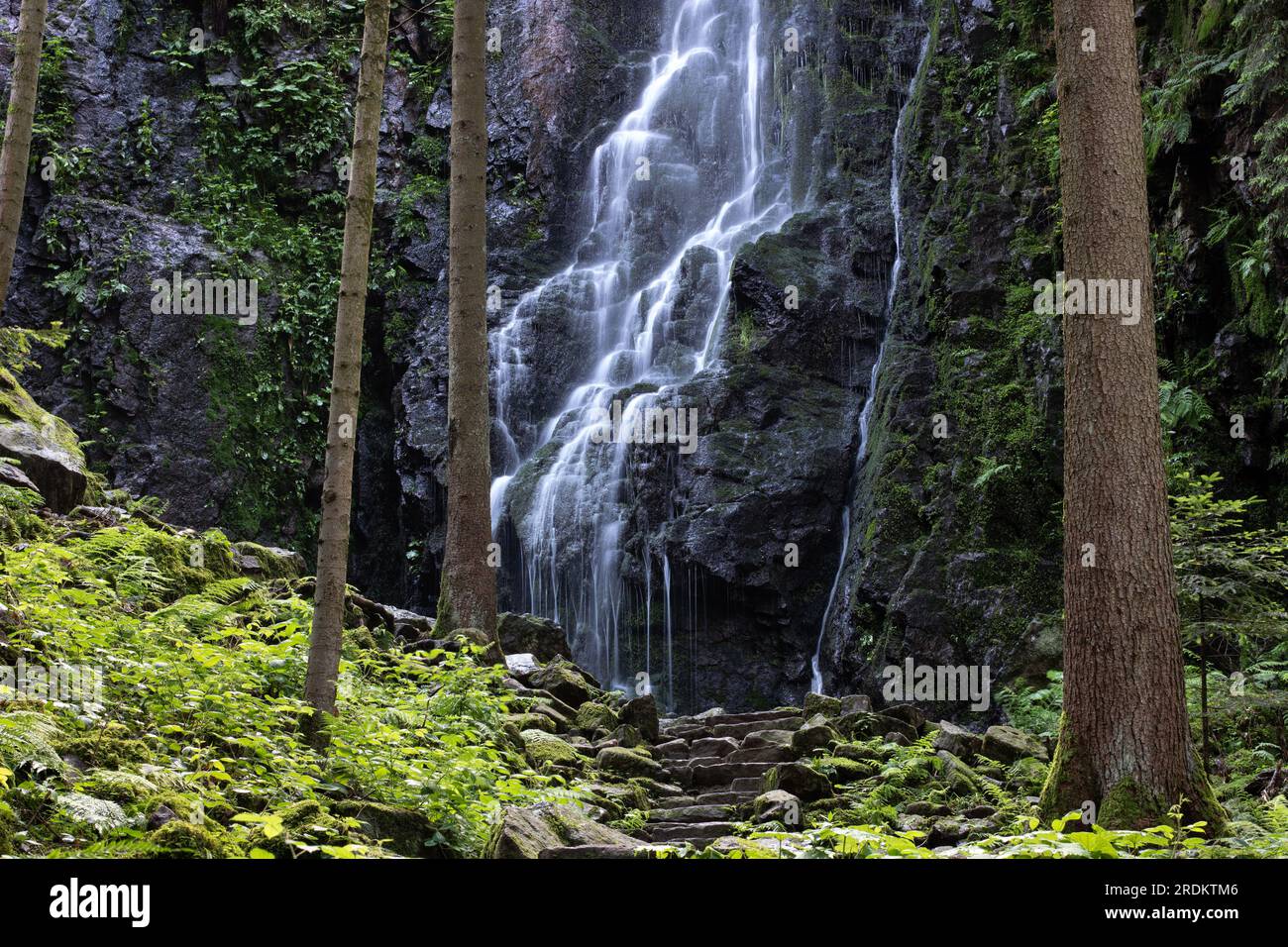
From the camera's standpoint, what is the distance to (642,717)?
31.4ft

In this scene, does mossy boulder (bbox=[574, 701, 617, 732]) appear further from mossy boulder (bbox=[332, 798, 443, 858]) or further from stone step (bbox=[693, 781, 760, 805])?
mossy boulder (bbox=[332, 798, 443, 858])

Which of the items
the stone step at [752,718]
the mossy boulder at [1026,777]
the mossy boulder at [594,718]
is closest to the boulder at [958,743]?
the mossy boulder at [1026,777]

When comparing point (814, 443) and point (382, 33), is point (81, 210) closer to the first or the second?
point (814, 443)

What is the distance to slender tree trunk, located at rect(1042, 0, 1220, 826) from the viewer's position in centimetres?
575

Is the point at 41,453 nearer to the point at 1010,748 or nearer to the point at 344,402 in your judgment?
the point at 344,402

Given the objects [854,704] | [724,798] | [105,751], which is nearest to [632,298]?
[854,704]

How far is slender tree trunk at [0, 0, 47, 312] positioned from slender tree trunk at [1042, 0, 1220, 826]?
26.2 feet

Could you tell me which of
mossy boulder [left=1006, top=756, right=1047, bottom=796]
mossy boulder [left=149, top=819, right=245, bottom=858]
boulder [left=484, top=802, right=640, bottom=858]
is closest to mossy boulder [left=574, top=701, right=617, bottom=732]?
mossy boulder [left=1006, top=756, right=1047, bottom=796]

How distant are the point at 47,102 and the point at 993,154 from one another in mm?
17439

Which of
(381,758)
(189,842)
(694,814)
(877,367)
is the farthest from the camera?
(877,367)

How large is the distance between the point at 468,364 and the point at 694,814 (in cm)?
564

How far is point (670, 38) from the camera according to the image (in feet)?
83.5

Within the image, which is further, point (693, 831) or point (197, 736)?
point (693, 831)
